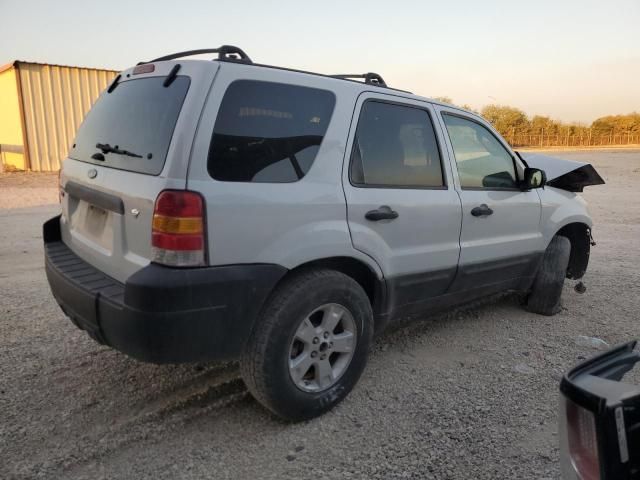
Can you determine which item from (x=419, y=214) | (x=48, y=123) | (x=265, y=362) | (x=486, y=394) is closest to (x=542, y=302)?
(x=486, y=394)

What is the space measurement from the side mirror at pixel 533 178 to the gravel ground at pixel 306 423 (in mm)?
1257

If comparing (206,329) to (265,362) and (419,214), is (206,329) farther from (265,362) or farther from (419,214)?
(419,214)

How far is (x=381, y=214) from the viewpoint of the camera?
3.06m

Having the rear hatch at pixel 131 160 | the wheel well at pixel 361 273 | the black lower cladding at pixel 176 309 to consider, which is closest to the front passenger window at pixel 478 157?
the wheel well at pixel 361 273

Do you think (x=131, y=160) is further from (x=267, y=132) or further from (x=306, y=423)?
(x=306, y=423)

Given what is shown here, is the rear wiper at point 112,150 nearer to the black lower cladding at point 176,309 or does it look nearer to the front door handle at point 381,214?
the black lower cladding at point 176,309

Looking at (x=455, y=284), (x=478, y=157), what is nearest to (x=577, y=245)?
(x=478, y=157)

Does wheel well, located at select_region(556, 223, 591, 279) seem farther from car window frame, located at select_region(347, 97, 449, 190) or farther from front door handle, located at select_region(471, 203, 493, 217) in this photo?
car window frame, located at select_region(347, 97, 449, 190)

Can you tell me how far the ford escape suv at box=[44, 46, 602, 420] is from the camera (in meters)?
2.38

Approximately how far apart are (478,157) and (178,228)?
255 centimetres

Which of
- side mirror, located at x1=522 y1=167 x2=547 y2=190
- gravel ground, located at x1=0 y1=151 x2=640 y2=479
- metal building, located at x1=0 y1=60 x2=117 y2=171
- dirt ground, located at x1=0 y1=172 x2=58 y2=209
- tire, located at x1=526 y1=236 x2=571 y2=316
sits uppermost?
metal building, located at x1=0 y1=60 x2=117 y2=171

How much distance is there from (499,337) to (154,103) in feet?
10.6

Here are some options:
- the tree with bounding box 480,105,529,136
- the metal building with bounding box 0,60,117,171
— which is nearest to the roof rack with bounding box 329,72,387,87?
the metal building with bounding box 0,60,117,171

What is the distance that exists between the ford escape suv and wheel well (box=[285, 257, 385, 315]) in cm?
1
